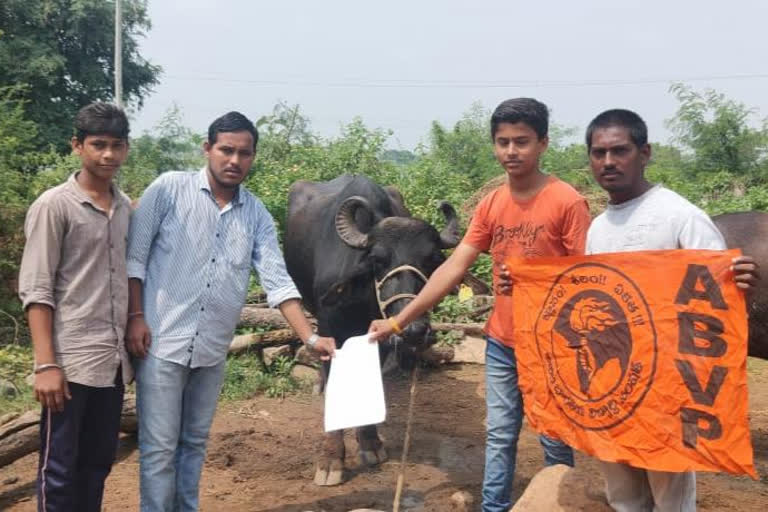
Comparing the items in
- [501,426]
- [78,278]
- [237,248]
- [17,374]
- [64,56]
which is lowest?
[17,374]

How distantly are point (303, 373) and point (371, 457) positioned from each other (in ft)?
7.95

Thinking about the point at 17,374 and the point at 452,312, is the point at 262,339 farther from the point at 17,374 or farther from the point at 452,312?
the point at 452,312

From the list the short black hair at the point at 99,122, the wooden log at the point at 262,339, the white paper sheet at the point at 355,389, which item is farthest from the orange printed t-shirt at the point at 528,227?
the wooden log at the point at 262,339

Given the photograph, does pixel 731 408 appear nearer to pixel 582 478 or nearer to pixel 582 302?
pixel 582 302

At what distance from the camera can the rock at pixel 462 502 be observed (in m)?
4.10

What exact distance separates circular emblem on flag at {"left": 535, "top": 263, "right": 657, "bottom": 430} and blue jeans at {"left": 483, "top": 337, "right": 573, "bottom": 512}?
16.8 inches

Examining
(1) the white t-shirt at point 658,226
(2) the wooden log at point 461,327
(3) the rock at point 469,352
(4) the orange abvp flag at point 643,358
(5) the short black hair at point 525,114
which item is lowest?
Answer: (3) the rock at point 469,352

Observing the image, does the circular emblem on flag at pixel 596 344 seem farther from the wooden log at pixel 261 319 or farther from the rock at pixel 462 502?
the wooden log at pixel 261 319

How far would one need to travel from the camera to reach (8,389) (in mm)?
6172

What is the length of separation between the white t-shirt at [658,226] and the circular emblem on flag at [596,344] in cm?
14

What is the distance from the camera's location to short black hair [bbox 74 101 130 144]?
9.60ft

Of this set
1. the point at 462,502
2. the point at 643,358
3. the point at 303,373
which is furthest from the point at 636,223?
the point at 303,373

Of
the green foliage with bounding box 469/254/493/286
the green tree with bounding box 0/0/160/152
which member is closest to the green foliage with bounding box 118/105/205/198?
Result: the green tree with bounding box 0/0/160/152

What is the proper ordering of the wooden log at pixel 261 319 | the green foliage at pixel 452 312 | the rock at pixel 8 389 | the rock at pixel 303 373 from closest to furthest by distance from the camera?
the rock at pixel 8 389, the rock at pixel 303 373, the wooden log at pixel 261 319, the green foliage at pixel 452 312
